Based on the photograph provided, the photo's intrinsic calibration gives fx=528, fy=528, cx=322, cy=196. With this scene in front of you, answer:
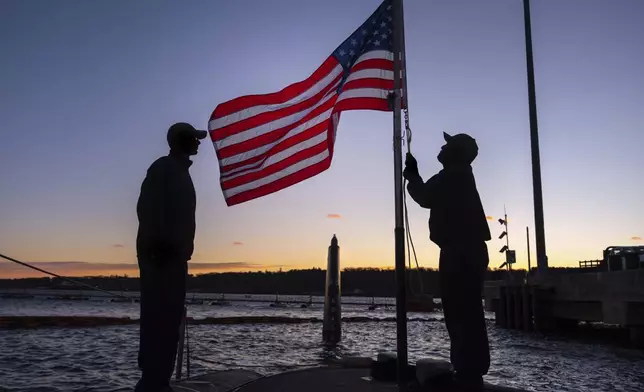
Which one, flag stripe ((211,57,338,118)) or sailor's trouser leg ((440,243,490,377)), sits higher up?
flag stripe ((211,57,338,118))

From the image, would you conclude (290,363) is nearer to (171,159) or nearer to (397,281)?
(397,281)

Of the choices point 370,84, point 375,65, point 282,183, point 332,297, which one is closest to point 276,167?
point 282,183

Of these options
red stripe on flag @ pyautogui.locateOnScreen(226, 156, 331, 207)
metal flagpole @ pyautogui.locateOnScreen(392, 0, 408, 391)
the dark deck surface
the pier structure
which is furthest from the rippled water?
metal flagpole @ pyautogui.locateOnScreen(392, 0, 408, 391)

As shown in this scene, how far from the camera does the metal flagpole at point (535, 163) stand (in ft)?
→ 93.5

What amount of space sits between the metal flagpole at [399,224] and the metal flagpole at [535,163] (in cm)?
2294

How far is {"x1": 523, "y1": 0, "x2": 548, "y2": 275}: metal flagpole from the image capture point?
2850 cm

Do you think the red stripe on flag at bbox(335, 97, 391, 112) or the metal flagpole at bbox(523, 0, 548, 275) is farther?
the metal flagpole at bbox(523, 0, 548, 275)

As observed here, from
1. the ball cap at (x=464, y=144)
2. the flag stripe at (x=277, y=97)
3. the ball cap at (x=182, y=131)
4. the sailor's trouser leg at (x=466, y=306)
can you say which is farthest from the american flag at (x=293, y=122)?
the sailor's trouser leg at (x=466, y=306)

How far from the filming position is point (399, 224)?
7.66 metres

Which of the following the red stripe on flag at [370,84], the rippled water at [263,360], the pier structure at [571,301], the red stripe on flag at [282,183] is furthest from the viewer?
the pier structure at [571,301]

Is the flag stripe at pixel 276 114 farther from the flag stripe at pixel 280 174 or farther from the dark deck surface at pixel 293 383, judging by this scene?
the dark deck surface at pixel 293 383

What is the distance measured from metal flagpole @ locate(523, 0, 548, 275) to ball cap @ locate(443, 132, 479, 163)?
2332 cm

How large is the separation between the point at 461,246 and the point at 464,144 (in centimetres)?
135

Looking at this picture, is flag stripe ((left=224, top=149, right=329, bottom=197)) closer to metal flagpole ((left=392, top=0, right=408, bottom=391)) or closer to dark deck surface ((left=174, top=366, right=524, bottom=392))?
metal flagpole ((left=392, top=0, right=408, bottom=391))
